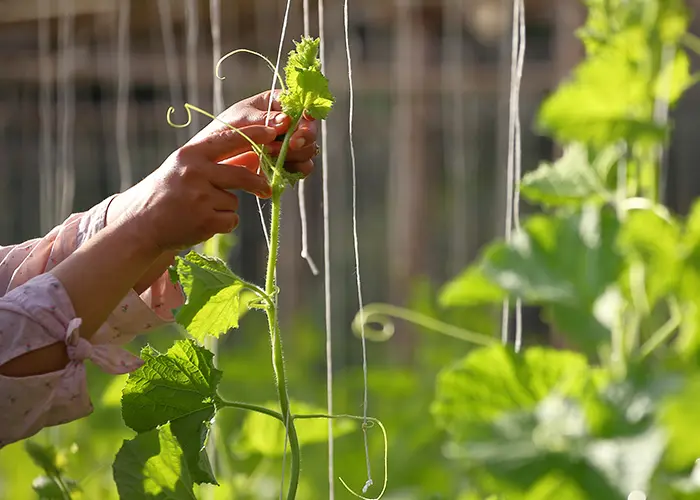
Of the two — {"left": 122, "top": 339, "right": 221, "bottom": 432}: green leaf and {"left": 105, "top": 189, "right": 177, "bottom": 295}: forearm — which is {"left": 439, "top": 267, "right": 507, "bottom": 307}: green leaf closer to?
{"left": 122, "top": 339, "right": 221, "bottom": 432}: green leaf

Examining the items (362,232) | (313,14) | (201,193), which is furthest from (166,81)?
(201,193)

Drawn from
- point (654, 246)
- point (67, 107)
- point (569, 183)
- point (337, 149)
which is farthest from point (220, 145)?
point (337, 149)

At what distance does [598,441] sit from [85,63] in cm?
277

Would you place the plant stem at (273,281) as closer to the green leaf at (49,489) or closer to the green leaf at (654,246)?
the green leaf at (654,246)

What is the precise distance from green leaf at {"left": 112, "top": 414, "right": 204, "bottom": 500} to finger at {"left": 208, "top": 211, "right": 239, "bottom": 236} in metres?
0.15

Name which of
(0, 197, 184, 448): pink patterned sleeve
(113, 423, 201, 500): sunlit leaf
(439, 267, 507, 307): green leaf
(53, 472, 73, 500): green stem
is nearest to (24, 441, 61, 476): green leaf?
(53, 472, 73, 500): green stem

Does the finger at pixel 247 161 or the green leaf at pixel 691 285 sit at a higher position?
the finger at pixel 247 161

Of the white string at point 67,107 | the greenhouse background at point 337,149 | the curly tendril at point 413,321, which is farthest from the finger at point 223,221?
the white string at point 67,107

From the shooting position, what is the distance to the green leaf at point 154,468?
854mm

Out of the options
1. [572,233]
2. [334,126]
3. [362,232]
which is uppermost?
[572,233]

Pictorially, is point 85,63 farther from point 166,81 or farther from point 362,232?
point 362,232

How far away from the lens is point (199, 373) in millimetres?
829

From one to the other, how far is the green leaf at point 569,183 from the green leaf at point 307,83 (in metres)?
0.14

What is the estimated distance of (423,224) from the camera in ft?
9.23
